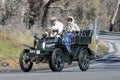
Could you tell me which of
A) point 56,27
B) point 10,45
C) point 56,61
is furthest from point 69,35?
point 10,45

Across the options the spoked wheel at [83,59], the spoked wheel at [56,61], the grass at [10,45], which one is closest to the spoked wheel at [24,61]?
the spoked wheel at [56,61]

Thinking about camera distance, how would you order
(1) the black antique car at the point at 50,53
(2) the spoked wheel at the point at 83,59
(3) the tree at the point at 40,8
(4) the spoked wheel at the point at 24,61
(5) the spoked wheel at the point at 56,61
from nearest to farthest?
(5) the spoked wheel at the point at 56,61, (1) the black antique car at the point at 50,53, (4) the spoked wheel at the point at 24,61, (2) the spoked wheel at the point at 83,59, (3) the tree at the point at 40,8

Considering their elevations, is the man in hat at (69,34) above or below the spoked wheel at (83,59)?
above

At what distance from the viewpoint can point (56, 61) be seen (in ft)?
55.9

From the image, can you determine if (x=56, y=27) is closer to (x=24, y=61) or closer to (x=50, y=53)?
(x=50, y=53)

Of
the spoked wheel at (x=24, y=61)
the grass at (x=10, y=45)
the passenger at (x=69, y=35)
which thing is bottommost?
the grass at (x=10, y=45)

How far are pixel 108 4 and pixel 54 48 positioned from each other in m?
84.8

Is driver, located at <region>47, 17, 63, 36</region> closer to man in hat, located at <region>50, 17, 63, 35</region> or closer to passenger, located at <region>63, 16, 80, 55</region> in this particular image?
man in hat, located at <region>50, 17, 63, 35</region>

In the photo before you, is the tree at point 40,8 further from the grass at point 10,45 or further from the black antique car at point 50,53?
the black antique car at point 50,53

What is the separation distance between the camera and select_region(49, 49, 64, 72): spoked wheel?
1686cm

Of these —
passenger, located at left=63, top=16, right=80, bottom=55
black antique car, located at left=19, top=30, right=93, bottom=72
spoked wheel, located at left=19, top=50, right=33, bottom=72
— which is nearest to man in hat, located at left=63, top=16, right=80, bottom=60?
passenger, located at left=63, top=16, right=80, bottom=55

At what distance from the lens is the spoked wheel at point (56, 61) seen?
16.9 m

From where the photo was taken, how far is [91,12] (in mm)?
59594

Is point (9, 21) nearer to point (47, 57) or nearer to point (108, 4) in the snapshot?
point (47, 57)
